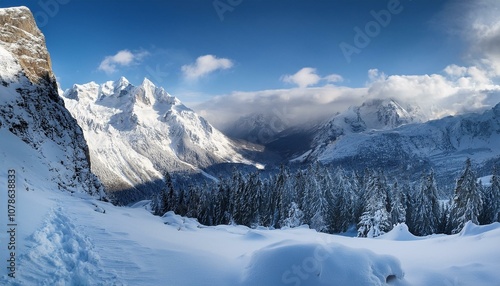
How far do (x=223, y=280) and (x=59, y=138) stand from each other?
38888 millimetres

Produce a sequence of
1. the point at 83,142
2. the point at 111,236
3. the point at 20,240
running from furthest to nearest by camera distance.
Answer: the point at 83,142 < the point at 111,236 < the point at 20,240

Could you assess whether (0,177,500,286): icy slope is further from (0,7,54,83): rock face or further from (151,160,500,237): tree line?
(0,7,54,83): rock face

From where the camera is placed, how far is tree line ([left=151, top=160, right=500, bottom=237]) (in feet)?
147

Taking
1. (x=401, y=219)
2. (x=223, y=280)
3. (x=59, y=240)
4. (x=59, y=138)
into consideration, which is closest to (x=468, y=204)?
(x=401, y=219)

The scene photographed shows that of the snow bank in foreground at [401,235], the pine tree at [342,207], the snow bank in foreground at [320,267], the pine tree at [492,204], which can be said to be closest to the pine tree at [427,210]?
the pine tree at [492,204]

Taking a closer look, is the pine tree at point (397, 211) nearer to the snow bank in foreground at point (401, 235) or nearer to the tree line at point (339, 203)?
the tree line at point (339, 203)

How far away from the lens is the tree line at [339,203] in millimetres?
44875

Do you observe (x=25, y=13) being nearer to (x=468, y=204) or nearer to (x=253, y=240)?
(x=253, y=240)

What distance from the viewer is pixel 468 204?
43.7 metres

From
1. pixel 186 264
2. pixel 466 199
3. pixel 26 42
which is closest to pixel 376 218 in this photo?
pixel 466 199

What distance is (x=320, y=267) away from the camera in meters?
9.38

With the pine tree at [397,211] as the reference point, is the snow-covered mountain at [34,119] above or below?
above

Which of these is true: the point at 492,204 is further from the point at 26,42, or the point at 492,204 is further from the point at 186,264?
the point at 26,42

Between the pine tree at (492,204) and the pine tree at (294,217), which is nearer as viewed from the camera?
the pine tree at (492,204)
